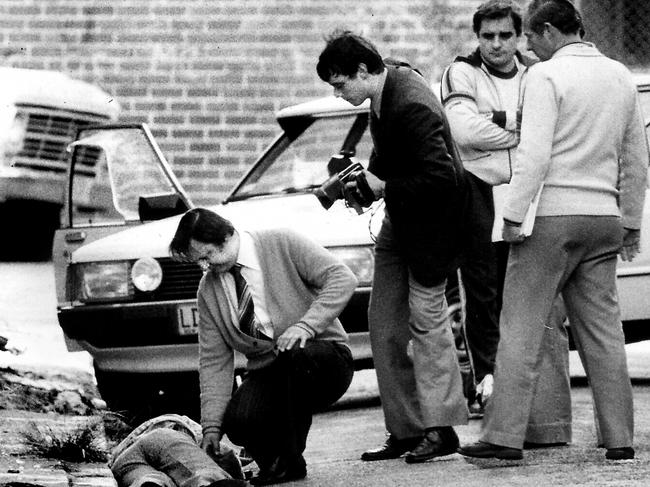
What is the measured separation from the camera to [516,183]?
602 cm

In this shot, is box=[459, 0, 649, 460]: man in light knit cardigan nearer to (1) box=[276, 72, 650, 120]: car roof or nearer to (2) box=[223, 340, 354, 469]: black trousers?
(2) box=[223, 340, 354, 469]: black trousers

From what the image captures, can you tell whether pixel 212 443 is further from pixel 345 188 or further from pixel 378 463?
pixel 345 188

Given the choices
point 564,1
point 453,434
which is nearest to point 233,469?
point 453,434

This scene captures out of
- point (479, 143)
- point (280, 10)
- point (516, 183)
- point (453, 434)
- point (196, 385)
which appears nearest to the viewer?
point (516, 183)

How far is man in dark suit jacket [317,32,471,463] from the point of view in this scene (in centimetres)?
632

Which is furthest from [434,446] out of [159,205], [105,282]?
[159,205]

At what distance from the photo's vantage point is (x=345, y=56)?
6285 millimetres

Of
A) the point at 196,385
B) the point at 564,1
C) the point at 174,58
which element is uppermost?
the point at 564,1

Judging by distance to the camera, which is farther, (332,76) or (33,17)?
(33,17)

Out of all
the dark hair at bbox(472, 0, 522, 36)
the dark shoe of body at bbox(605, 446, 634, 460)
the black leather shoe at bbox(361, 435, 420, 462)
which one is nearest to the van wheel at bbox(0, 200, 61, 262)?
the dark hair at bbox(472, 0, 522, 36)

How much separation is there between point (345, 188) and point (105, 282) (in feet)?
7.23

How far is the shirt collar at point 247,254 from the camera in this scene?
6273 mm

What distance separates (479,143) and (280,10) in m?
7.21

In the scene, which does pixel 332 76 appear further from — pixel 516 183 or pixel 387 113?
pixel 516 183
